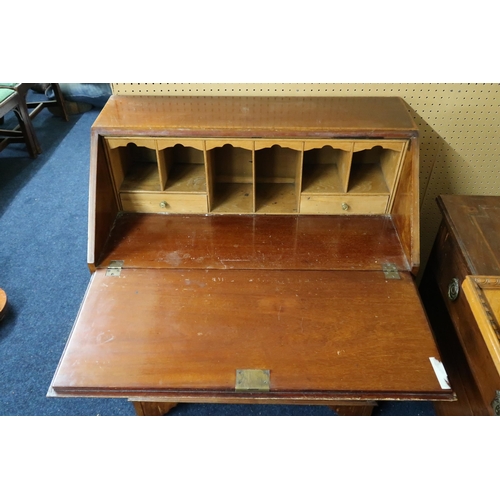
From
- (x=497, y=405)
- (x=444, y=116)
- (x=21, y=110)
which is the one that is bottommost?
(x=21, y=110)

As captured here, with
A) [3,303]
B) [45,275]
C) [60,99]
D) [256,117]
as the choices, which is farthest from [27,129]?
[256,117]

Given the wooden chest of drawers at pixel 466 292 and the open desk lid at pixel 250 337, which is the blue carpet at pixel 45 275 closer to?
the wooden chest of drawers at pixel 466 292

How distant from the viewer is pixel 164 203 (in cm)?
145

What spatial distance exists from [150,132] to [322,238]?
63 cm

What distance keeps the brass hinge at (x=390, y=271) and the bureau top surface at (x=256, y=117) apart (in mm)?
398

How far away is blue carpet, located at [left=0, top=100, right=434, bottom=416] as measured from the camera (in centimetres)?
170

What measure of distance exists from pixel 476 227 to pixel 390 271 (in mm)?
341

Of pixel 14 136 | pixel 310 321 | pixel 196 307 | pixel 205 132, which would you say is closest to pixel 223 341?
pixel 196 307

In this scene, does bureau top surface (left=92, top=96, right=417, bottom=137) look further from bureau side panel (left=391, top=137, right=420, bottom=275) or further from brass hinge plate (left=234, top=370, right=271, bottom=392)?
brass hinge plate (left=234, top=370, right=271, bottom=392)

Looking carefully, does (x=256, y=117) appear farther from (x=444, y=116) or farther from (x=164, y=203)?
(x=444, y=116)

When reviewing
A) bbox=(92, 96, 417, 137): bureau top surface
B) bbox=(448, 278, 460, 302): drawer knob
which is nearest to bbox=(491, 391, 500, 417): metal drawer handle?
bbox=(448, 278, 460, 302): drawer knob

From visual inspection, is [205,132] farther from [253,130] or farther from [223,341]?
[223,341]

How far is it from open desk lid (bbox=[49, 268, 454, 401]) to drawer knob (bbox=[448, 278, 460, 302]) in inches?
6.9

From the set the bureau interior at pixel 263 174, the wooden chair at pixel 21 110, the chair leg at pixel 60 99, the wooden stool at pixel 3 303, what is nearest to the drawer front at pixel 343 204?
the bureau interior at pixel 263 174
